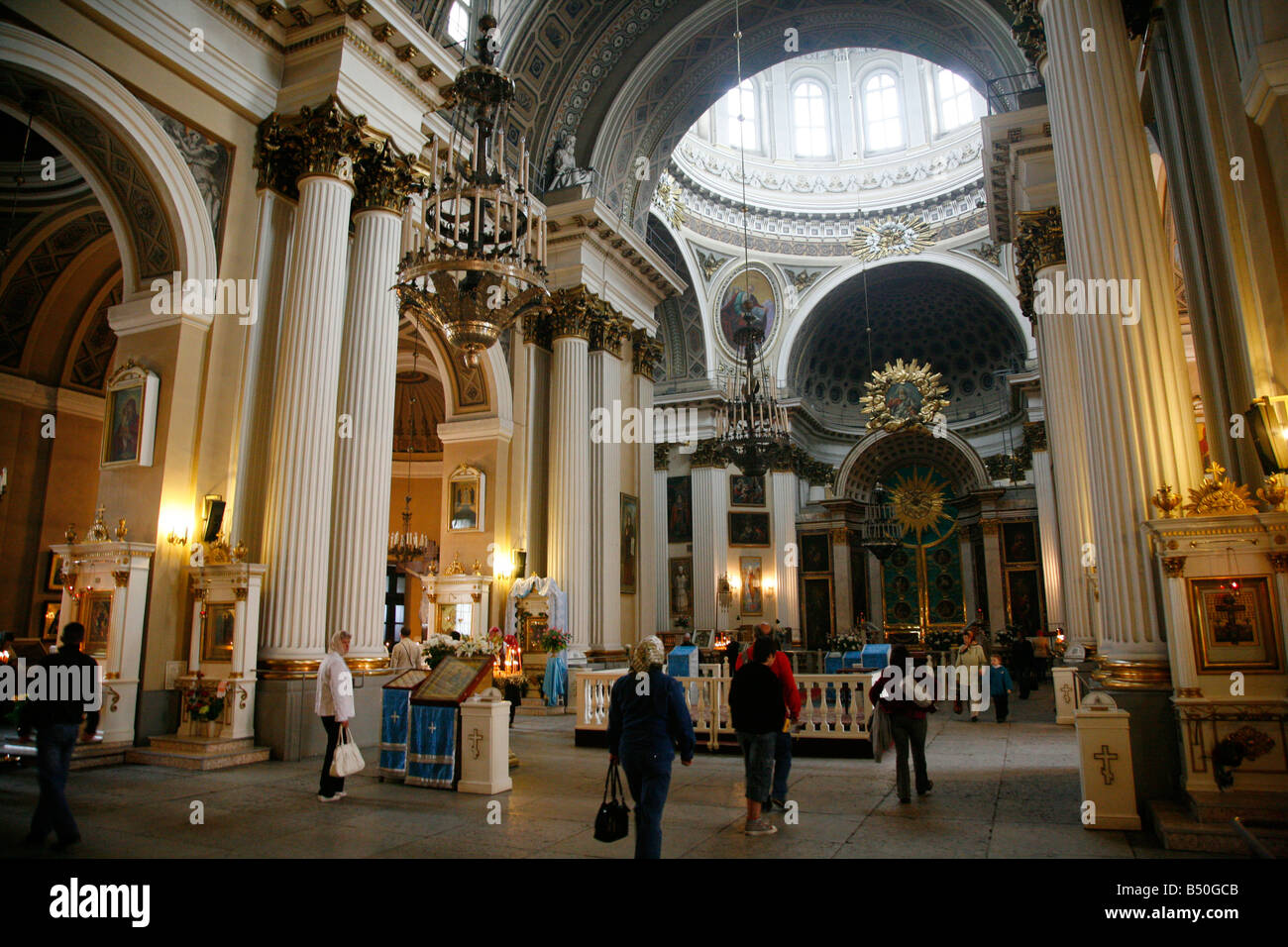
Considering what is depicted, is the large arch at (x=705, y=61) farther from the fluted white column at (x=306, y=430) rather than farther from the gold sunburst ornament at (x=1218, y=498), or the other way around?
the gold sunburst ornament at (x=1218, y=498)

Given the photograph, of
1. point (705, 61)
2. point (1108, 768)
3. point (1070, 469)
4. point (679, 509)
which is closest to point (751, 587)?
point (679, 509)

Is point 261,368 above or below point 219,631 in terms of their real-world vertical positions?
above

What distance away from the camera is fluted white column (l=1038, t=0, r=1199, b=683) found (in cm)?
565

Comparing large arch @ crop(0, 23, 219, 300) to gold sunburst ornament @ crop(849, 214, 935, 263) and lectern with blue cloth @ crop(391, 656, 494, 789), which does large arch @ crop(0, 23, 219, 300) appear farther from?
gold sunburst ornament @ crop(849, 214, 935, 263)

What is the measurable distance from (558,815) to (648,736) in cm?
222

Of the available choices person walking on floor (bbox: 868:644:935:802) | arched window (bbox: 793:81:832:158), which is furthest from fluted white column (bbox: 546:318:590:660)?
arched window (bbox: 793:81:832:158)

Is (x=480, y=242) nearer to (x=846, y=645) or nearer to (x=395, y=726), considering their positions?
(x=395, y=726)

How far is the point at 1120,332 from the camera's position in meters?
5.91

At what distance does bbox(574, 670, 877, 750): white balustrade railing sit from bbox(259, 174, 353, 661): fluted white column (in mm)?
3186

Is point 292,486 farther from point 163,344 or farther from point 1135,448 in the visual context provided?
point 1135,448

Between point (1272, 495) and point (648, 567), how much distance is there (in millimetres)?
12238

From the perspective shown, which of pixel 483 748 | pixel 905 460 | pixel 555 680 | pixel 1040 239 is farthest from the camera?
pixel 905 460

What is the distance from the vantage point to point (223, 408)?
8.71 meters
